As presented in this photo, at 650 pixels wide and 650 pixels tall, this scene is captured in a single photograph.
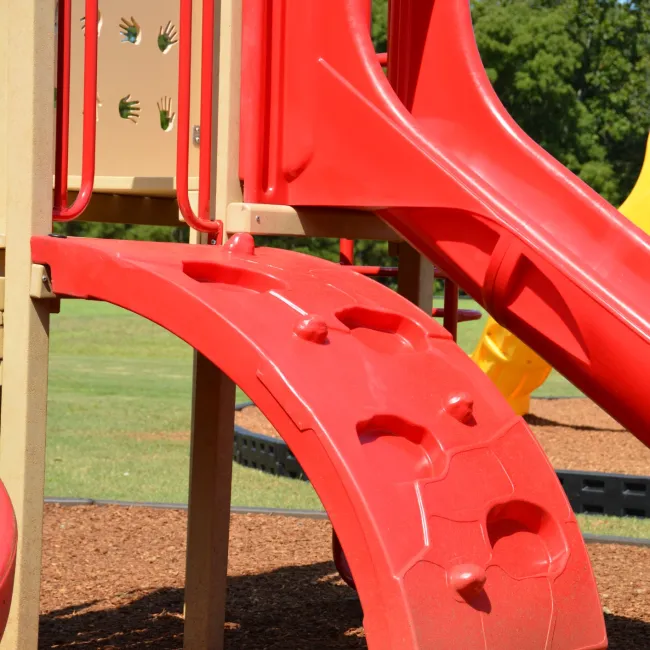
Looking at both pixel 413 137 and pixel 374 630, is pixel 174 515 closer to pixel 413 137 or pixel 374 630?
pixel 413 137

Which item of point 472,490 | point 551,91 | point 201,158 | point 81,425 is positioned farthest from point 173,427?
point 551,91

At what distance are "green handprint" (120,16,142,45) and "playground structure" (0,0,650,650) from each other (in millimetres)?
540

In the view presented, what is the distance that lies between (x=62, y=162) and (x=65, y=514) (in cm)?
377

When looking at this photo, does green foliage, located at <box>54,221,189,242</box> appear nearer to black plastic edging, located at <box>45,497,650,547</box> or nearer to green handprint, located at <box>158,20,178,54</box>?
black plastic edging, located at <box>45,497,650,547</box>

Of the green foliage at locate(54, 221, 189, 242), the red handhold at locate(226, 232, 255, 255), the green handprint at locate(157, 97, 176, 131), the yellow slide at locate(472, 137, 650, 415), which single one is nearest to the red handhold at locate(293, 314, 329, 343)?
the red handhold at locate(226, 232, 255, 255)

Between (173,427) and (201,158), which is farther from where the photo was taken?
(173,427)

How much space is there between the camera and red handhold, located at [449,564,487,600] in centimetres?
214

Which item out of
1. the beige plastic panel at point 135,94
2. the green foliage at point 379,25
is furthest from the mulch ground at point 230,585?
the green foliage at point 379,25

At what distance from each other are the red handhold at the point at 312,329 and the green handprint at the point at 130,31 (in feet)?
6.22

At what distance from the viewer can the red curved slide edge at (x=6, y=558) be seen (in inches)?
83.3

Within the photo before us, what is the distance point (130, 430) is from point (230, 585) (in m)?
4.74

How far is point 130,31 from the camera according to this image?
4.00 m

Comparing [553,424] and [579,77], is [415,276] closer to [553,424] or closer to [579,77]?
[553,424]

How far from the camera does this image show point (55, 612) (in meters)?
4.63
